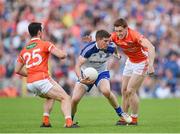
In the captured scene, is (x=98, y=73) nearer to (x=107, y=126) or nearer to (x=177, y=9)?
(x=107, y=126)

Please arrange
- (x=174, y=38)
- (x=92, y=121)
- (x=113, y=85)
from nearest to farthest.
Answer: (x=92, y=121), (x=113, y=85), (x=174, y=38)

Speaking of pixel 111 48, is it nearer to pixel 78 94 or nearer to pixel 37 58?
pixel 78 94

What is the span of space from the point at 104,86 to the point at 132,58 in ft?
4.00

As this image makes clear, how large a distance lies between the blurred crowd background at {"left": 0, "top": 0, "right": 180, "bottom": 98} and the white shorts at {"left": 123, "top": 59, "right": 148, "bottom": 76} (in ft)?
42.4

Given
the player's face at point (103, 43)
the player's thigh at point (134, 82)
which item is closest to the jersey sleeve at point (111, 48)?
the player's face at point (103, 43)

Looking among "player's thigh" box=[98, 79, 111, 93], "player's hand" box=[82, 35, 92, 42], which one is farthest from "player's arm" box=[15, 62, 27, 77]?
"player's thigh" box=[98, 79, 111, 93]

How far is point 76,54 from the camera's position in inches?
1273

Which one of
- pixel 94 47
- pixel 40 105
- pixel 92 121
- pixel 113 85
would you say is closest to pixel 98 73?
pixel 94 47

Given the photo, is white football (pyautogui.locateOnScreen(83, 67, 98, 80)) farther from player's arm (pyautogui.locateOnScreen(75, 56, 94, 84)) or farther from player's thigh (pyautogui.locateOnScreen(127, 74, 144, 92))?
player's thigh (pyautogui.locateOnScreen(127, 74, 144, 92))

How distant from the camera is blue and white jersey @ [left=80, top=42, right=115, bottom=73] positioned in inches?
668

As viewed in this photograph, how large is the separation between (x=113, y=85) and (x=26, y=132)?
1624 cm

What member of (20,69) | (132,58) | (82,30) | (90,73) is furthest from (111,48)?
(82,30)

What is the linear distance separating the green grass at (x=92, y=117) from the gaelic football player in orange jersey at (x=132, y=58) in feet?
2.03

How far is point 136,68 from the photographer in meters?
17.7
